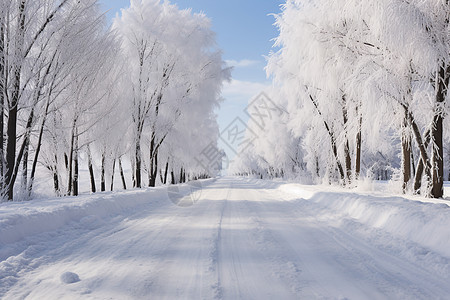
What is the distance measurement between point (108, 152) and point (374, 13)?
57.3ft

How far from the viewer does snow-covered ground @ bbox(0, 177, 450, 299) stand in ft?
10.9

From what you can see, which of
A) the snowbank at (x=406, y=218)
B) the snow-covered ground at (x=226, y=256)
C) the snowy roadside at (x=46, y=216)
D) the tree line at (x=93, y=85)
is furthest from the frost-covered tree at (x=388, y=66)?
the snowy roadside at (x=46, y=216)

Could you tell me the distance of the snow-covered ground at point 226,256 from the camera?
3.32 m

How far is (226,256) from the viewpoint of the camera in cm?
452

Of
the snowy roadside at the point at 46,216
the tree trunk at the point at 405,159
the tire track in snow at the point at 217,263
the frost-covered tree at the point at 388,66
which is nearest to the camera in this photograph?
the tire track in snow at the point at 217,263

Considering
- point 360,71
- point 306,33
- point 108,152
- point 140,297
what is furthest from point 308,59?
point 140,297

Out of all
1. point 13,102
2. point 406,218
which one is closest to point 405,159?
point 406,218

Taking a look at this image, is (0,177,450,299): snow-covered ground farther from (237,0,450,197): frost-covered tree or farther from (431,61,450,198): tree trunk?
(237,0,450,197): frost-covered tree

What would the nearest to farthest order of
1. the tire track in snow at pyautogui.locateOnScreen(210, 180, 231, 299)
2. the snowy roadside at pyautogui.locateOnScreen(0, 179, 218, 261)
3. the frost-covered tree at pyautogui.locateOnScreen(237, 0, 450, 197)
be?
the tire track in snow at pyautogui.locateOnScreen(210, 180, 231, 299), the snowy roadside at pyautogui.locateOnScreen(0, 179, 218, 261), the frost-covered tree at pyautogui.locateOnScreen(237, 0, 450, 197)

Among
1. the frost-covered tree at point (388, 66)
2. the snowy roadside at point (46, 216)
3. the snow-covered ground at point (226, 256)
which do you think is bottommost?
the snow-covered ground at point (226, 256)

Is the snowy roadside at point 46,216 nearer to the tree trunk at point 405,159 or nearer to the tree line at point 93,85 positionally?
the tree line at point 93,85

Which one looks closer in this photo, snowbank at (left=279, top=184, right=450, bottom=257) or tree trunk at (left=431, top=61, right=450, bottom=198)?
snowbank at (left=279, top=184, right=450, bottom=257)

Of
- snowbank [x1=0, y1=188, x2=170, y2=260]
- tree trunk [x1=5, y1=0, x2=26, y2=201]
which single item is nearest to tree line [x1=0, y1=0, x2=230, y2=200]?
tree trunk [x1=5, y1=0, x2=26, y2=201]

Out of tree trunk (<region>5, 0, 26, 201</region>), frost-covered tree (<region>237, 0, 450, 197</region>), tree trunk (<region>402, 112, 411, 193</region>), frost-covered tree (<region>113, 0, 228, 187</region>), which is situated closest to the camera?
frost-covered tree (<region>237, 0, 450, 197</region>)
